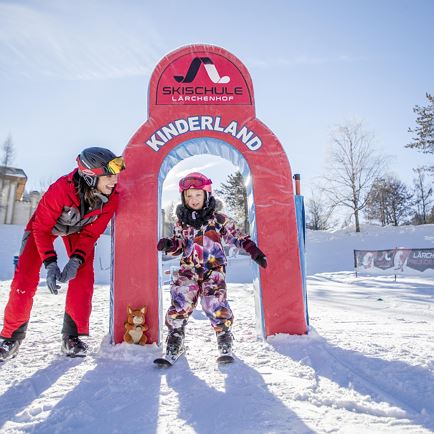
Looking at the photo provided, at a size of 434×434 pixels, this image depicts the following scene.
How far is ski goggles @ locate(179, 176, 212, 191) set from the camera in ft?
9.11

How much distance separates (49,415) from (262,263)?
166cm

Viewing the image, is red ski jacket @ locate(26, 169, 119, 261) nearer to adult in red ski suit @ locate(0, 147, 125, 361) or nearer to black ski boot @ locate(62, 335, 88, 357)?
adult in red ski suit @ locate(0, 147, 125, 361)

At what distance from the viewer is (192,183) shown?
2781 millimetres

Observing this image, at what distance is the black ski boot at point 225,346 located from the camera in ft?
7.26

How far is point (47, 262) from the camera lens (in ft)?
8.30

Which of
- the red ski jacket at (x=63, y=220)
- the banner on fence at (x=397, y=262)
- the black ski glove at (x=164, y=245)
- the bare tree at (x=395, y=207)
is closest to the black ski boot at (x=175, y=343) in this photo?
the black ski glove at (x=164, y=245)

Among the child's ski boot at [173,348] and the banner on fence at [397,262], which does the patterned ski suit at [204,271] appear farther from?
the banner on fence at [397,262]

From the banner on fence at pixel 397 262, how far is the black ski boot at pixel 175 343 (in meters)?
10.1

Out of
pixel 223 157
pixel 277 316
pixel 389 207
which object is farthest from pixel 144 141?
pixel 389 207

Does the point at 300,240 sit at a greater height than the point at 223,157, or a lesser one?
lesser

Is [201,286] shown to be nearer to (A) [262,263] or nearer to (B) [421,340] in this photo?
(A) [262,263]

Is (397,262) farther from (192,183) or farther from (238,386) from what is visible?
(238,386)

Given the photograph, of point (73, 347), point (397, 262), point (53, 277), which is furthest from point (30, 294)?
point (397, 262)

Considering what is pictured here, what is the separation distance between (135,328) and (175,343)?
607 millimetres
